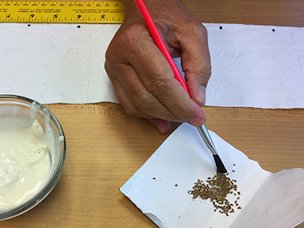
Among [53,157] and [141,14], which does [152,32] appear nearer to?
[141,14]

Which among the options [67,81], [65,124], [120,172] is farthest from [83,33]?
[120,172]

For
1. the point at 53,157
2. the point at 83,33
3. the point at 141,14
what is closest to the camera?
the point at 53,157

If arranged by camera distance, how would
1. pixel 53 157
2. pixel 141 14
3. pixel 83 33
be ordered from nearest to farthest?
pixel 53 157, pixel 141 14, pixel 83 33

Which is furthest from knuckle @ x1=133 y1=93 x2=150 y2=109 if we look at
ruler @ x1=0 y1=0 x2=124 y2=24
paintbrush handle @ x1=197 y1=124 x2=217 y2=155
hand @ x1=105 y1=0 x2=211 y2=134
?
ruler @ x1=0 y1=0 x2=124 y2=24

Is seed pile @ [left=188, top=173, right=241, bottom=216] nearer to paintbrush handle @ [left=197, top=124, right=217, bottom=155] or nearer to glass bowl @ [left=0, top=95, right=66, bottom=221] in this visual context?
paintbrush handle @ [left=197, top=124, right=217, bottom=155]

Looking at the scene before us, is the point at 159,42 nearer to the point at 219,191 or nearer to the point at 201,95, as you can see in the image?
the point at 201,95

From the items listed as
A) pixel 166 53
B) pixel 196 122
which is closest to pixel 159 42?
pixel 166 53
